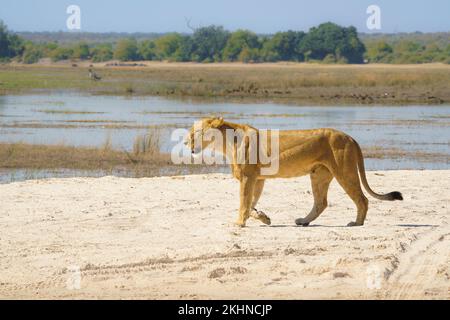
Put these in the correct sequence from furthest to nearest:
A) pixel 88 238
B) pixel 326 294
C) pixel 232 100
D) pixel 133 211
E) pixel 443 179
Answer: pixel 232 100 < pixel 443 179 < pixel 133 211 < pixel 88 238 < pixel 326 294

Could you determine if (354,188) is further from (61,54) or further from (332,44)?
(61,54)

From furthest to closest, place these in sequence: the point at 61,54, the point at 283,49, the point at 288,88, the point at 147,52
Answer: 1. the point at 147,52
2. the point at 283,49
3. the point at 61,54
4. the point at 288,88

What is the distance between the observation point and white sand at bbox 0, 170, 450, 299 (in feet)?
29.2

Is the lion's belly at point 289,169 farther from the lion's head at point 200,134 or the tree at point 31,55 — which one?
the tree at point 31,55

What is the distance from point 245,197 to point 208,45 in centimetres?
9893

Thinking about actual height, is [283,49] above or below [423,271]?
below

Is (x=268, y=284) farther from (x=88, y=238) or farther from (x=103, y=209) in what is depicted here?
(x=103, y=209)

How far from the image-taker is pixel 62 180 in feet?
49.1

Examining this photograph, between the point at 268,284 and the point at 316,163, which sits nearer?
the point at 268,284

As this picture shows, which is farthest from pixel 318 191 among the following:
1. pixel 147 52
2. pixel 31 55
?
pixel 147 52

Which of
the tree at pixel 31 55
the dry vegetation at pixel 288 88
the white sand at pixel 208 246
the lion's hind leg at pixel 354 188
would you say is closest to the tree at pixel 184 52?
the tree at pixel 31 55

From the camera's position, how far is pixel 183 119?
3173cm

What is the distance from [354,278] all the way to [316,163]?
2.33 metres
